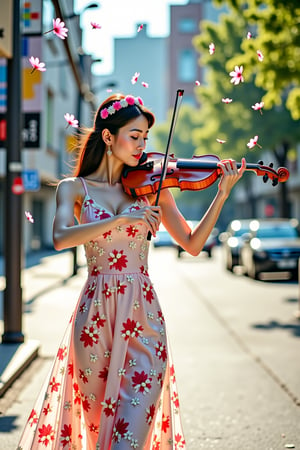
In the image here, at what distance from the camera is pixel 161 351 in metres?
2.87

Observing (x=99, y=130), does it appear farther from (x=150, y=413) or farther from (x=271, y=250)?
(x=271, y=250)

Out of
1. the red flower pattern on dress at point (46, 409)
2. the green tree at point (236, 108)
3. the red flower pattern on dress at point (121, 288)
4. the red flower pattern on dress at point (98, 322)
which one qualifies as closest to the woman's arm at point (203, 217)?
the red flower pattern on dress at point (121, 288)

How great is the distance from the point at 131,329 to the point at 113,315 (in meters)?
0.10

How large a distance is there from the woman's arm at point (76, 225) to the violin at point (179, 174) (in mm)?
239

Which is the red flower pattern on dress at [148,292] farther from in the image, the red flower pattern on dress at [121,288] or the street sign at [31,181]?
the street sign at [31,181]

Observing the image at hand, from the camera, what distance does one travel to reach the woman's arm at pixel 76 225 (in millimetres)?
2641

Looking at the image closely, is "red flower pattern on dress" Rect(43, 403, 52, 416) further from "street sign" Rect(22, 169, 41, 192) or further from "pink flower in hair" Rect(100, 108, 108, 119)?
"street sign" Rect(22, 169, 41, 192)

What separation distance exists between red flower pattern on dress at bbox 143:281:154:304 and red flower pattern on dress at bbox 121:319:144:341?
0.40ft

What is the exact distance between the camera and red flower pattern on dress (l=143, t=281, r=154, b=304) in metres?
2.90

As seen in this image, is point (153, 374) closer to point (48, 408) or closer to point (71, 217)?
point (48, 408)

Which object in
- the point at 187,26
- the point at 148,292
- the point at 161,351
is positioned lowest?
the point at 161,351

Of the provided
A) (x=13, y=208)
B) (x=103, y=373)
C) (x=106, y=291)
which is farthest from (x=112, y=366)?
(x=13, y=208)

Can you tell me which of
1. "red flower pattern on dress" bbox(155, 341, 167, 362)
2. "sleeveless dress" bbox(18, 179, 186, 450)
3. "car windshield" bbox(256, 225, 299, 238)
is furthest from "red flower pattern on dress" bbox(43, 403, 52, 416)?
"car windshield" bbox(256, 225, 299, 238)

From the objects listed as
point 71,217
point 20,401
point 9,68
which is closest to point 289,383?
point 20,401
